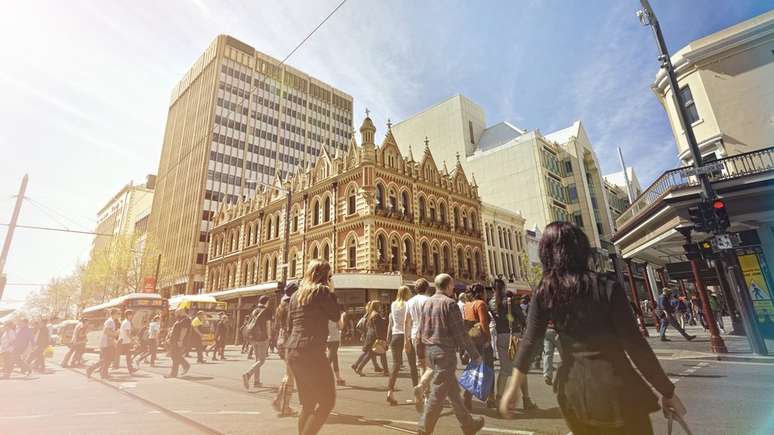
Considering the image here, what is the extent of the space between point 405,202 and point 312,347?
77.0 feet

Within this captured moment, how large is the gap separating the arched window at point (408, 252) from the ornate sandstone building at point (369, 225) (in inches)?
2.9

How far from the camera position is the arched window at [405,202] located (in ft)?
87.2

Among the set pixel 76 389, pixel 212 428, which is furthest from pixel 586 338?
pixel 76 389

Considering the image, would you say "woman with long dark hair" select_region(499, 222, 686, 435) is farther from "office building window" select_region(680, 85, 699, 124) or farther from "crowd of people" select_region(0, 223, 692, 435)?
"office building window" select_region(680, 85, 699, 124)

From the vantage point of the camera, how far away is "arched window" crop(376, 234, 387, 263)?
77.9ft

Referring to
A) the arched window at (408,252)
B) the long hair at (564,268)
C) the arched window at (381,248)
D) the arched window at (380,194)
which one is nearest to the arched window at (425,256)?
the arched window at (408,252)

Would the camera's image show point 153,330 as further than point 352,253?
No

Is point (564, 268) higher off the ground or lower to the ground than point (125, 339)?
higher

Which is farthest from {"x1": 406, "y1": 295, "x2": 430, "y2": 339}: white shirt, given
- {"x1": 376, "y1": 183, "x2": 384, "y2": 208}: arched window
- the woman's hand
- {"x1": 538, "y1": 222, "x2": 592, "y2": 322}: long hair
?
{"x1": 376, "y1": 183, "x2": 384, "y2": 208}: arched window

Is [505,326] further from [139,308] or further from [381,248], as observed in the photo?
[139,308]

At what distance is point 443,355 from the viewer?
4391 millimetres

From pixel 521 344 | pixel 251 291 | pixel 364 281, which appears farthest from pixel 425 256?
pixel 521 344

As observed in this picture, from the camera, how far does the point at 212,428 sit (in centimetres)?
493

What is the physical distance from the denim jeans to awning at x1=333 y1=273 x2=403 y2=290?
668 inches
